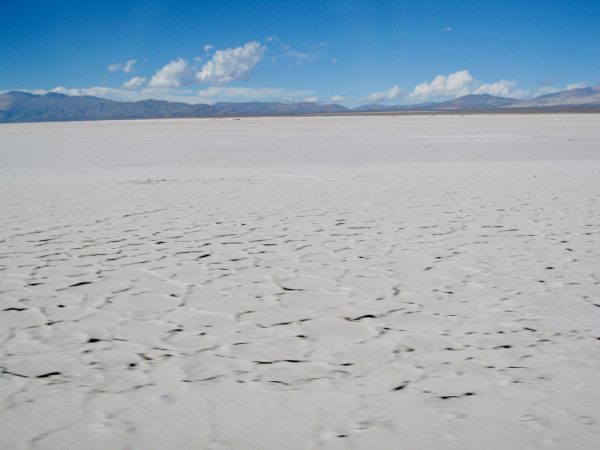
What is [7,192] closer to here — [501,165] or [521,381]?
[521,381]

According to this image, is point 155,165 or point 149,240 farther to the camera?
point 155,165

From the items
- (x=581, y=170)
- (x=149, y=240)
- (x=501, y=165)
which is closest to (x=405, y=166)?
(x=501, y=165)

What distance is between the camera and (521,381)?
186 cm

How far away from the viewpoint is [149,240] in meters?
4.12

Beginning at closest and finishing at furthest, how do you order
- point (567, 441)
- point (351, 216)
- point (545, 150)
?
point (567, 441) < point (351, 216) < point (545, 150)

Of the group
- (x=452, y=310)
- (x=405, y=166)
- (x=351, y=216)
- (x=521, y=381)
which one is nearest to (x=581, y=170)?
(x=405, y=166)

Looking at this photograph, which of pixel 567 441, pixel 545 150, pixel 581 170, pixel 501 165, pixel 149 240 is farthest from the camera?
pixel 545 150

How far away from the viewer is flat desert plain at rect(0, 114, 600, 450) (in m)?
1.63

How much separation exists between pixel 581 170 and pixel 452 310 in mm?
7266

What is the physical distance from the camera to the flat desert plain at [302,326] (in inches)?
64.1

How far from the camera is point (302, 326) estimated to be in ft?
7.91

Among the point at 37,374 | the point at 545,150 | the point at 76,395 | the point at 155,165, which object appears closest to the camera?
the point at 76,395

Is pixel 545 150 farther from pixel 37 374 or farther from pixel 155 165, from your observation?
pixel 37 374

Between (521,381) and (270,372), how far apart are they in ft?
3.11
